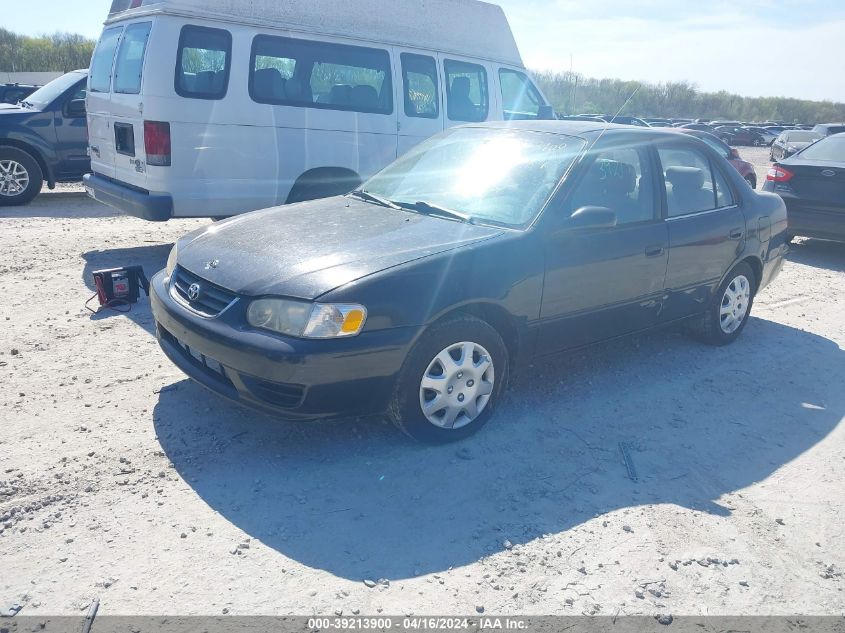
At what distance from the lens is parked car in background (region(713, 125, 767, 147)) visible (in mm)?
35688

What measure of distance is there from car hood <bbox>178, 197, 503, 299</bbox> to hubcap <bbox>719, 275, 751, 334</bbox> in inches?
99.3

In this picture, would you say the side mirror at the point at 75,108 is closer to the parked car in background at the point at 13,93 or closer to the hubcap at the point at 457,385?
the parked car in background at the point at 13,93

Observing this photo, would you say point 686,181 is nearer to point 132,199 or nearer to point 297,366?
point 297,366

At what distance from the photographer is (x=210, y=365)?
3.62 meters

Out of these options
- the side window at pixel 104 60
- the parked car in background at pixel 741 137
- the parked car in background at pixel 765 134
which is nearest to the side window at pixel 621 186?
the side window at pixel 104 60

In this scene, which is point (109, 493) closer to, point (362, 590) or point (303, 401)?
point (303, 401)

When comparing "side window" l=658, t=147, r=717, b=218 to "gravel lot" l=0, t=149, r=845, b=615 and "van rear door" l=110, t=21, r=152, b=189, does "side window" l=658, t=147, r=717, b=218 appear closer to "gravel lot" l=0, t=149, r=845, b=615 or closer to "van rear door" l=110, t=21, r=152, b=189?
"gravel lot" l=0, t=149, r=845, b=615

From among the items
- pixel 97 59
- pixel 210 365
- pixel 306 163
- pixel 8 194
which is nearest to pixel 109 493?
pixel 210 365

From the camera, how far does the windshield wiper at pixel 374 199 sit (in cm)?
456

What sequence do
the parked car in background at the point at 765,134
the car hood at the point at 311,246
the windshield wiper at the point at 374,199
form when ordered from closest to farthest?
the car hood at the point at 311,246 < the windshield wiper at the point at 374,199 < the parked car in background at the point at 765,134

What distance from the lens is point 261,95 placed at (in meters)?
6.69

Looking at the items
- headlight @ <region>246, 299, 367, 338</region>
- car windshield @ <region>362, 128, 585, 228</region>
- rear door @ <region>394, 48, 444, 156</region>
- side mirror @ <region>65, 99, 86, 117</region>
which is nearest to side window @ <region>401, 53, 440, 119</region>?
rear door @ <region>394, 48, 444, 156</region>

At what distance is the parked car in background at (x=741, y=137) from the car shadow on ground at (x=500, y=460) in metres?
34.3

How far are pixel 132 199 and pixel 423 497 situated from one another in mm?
4593
